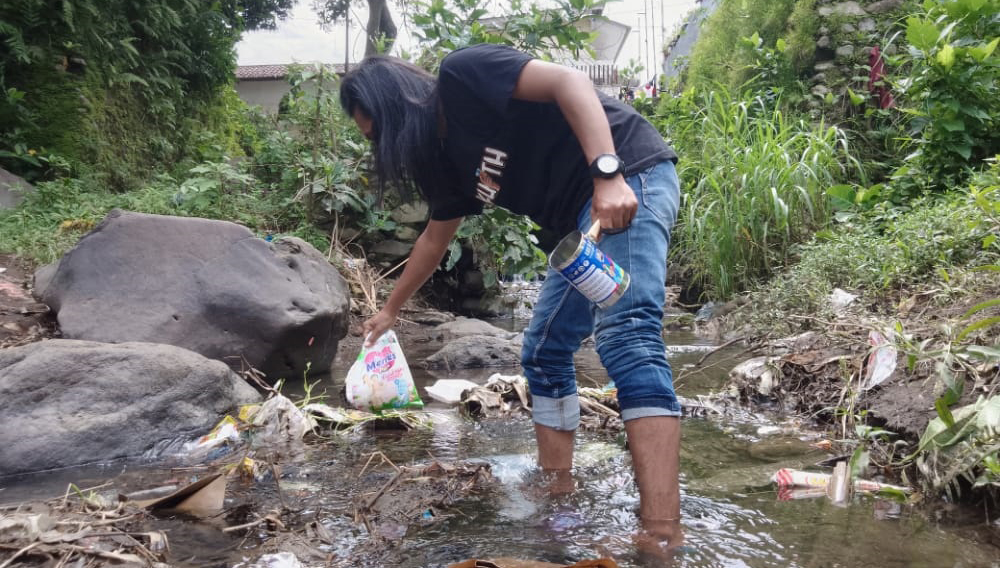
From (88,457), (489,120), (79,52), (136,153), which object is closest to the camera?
(489,120)

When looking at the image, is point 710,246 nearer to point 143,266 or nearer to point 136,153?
point 143,266

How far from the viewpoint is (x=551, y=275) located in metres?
→ 2.34

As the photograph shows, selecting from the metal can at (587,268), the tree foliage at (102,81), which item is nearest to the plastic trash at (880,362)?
the metal can at (587,268)

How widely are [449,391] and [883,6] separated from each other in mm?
6517

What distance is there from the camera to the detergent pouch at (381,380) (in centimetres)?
330

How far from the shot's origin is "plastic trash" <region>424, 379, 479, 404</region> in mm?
3732

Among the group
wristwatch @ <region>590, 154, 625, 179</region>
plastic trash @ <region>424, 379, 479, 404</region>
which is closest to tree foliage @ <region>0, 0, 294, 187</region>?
plastic trash @ <region>424, 379, 479, 404</region>

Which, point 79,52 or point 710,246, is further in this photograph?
point 79,52

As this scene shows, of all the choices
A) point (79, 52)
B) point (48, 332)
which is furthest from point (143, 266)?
point (79, 52)

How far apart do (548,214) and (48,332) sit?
11.5 feet

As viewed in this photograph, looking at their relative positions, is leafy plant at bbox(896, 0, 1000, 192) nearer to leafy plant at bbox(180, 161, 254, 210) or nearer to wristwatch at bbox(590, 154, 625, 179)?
wristwatch at bbox(590, 154, 625, 179)

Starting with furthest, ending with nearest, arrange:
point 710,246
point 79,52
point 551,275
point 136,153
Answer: point 136,153, point 79,52, point 710,246, point 551,275

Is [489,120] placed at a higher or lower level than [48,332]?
higher

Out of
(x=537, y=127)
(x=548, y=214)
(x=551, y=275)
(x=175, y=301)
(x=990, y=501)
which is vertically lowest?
(x=175, y=301)
